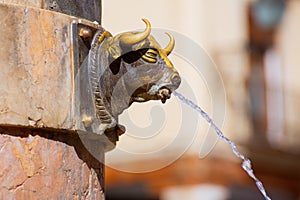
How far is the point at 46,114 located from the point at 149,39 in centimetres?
26

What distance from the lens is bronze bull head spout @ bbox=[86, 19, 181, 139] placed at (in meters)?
2.08

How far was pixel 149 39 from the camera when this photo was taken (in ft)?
6.82

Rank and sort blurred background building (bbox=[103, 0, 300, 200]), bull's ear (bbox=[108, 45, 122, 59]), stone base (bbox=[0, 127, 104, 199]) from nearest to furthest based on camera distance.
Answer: stone base (bbox=[0, 127, 104, 199]), bull's ear (bbox=[108, 45, 122, 59]), blurred background building (bbox=[103, 0, 300, 200])

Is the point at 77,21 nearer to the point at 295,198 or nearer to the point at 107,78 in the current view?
the point at 107,78

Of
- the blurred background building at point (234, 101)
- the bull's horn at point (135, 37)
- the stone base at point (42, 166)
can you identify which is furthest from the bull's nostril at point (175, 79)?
the blurred background building at point (234, 101)

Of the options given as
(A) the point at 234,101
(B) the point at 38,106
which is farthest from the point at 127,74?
(A) the point at 234,101

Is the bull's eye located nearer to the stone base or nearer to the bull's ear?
the bull's ear

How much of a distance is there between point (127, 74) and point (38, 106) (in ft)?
0.74

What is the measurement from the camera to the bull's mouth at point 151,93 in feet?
6.93

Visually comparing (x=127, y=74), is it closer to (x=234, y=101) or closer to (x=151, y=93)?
(x=151, y=93)

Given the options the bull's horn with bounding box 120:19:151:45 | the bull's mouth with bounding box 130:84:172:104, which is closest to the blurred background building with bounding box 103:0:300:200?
the bull's mouth with bounding box 130:84:172:104

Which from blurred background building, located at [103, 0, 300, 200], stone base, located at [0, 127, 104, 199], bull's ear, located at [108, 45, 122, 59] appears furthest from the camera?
blurred background building, located at [103, 0, 300, 200]

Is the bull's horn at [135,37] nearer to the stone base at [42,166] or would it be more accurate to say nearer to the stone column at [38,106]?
the stone column at [38,106]

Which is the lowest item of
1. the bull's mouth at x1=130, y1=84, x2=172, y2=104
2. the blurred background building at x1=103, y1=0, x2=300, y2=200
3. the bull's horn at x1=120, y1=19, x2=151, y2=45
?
the blurred background building at x1=103, y1=0, x2=300, y2=200
